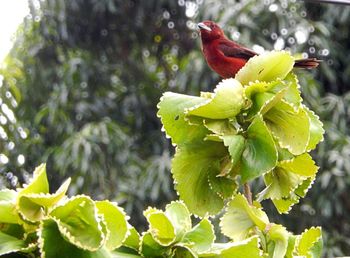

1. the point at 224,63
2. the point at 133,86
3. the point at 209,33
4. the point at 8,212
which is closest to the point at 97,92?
the point at 133,86

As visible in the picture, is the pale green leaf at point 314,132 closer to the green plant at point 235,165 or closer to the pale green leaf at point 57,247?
the green plant at point 235,165

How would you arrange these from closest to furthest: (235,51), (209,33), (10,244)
Result: (10,244) → (235,51) → (209,33)

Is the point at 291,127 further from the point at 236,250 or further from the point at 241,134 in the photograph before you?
the point at 236,250

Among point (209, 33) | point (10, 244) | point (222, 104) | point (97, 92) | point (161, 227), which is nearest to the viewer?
point (10, 244)

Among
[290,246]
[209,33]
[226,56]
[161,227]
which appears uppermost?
[161,227]

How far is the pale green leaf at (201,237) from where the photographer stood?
713mm

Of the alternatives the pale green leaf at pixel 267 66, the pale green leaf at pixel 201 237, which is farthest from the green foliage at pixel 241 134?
the pale green leaf at pixel 201 237

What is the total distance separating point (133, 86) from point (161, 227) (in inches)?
160

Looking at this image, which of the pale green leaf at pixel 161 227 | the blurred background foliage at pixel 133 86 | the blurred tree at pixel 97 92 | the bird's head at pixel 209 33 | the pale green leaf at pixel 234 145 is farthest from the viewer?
the blurred tree at pixel 97 92

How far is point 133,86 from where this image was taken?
4.76 metres

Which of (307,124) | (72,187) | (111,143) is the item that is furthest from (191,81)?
(307,124)

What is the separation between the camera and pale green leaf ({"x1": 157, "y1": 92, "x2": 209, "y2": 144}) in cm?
83

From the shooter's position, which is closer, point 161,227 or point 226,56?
point 161,227

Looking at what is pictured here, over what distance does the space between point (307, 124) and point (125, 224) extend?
28cm
